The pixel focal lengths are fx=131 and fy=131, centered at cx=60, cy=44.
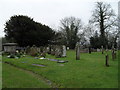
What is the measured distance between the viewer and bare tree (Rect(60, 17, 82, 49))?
2103 inches

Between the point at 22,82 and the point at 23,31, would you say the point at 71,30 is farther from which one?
the point at 22,82

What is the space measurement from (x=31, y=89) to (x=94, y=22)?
32.7 m

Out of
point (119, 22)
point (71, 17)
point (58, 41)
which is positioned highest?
point (71, 17)

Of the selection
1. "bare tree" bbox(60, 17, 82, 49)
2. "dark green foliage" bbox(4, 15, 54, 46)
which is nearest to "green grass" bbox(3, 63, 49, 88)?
"dark green foliage" bbox(4, 15, 54, 46)

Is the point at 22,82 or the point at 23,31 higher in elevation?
the point at 23,31

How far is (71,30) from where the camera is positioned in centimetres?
5372

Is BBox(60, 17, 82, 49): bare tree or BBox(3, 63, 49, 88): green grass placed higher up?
BBox(60, 17, 82, 49): bare tree

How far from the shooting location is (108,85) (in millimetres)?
6246

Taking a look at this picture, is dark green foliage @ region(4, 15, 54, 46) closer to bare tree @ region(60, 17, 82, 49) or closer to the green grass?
bare tree @ region(60, 17, 82, 49)

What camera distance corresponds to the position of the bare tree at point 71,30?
53406 mm

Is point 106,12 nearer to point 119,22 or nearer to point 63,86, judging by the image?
point 119,22

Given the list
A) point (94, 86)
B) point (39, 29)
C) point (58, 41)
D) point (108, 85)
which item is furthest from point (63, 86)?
point (58, 41)

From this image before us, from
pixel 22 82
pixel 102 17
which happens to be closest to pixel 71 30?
pixel 102 17

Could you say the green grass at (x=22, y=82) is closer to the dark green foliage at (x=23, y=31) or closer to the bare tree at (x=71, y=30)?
the dark green foliage at (x=23, y=31)
